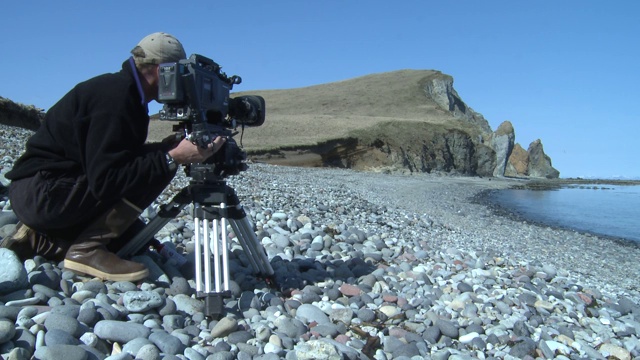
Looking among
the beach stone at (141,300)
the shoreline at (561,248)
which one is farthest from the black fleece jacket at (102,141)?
the shoreline at (561,248)

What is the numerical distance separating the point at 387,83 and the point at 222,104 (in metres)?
76.2

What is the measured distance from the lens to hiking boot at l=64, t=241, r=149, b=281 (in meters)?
3.03

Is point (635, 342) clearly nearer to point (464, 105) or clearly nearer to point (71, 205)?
point (71, 205)

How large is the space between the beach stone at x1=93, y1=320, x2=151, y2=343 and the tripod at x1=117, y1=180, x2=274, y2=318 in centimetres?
41

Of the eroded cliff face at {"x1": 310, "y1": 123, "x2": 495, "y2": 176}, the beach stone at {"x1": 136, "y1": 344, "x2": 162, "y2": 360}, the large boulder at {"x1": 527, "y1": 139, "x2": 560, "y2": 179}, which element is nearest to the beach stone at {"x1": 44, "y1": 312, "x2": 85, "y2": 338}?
the beach stone at {"x1": 136, "y1": 344, "x2": 162, "y2": 360}

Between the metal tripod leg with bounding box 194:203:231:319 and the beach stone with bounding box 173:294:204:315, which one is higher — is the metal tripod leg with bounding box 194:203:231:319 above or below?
above

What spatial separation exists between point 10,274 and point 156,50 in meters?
1.40

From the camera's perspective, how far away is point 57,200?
2.88 meters

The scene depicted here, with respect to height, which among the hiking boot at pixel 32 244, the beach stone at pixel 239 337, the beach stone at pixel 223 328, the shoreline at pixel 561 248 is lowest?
the shoreline at pixel 561 248

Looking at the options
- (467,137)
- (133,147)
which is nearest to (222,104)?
(133,147)

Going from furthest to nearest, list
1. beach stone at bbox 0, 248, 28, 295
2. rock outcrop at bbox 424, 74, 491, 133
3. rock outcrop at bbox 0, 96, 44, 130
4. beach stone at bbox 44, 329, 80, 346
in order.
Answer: rock outcrop at bbox 424, 74, 491, 133
rock outcrop at bbox 0, 96, 44, 130
beach stone at bbox 0, 248, 28, 295
beach stone at bbox 44, 329, 80, 346

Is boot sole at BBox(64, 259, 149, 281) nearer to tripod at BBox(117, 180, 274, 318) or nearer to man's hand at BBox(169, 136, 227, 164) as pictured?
tripod at BBox(117, 180, 274, 318)

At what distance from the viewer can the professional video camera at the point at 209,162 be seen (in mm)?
2766

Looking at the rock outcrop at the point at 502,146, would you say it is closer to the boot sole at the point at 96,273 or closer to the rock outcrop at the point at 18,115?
the rock outcrop at the point at 18,115
